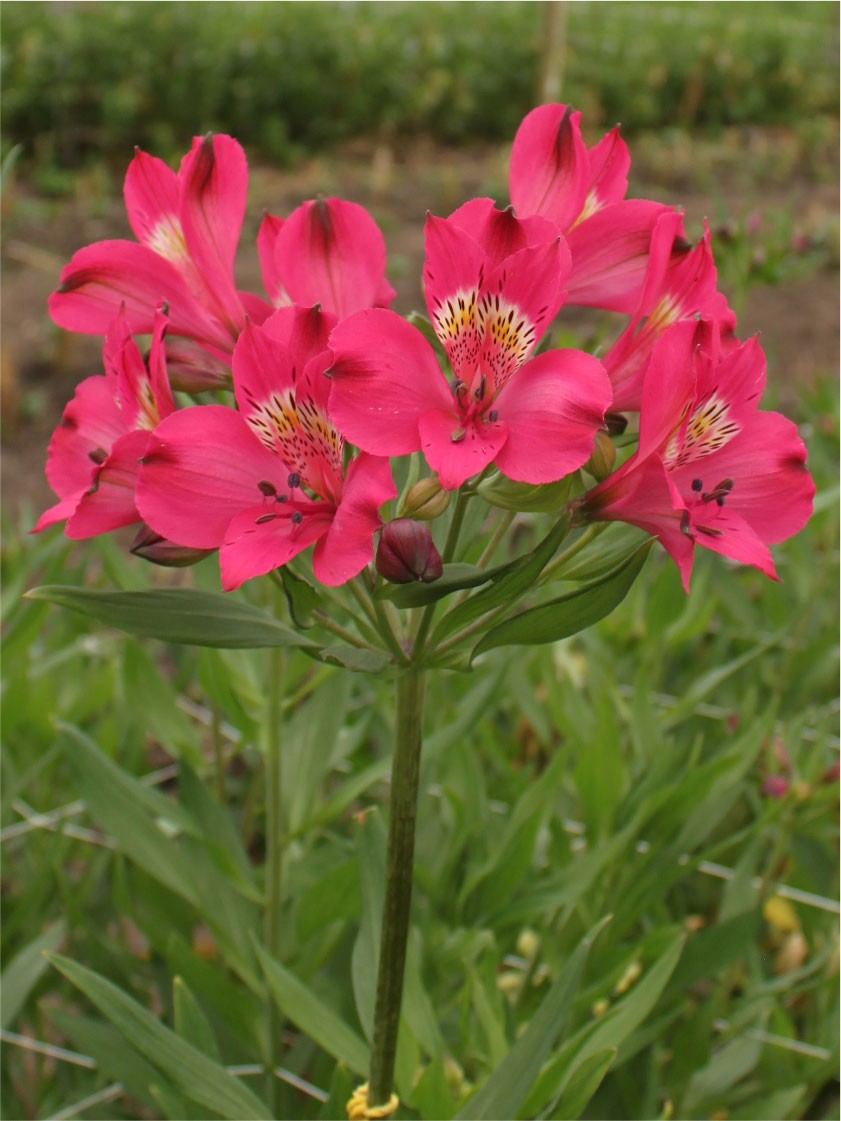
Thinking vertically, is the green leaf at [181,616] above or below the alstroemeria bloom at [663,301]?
below

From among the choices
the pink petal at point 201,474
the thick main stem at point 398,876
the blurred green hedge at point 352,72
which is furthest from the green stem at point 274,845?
the blurred green hedge at point 352,72

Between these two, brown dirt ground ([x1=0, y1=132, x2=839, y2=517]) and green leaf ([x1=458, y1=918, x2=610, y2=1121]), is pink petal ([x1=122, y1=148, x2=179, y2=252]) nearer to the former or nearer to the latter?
green leaf ([x1=458, y1=918, x2=610, y2=1121])

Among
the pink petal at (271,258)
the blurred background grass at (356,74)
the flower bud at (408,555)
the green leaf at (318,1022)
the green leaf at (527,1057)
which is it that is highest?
the pink petal at (271,258)

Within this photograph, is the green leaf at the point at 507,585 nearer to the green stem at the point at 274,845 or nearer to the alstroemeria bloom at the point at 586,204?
the alstroemeria bloom at the point at 586,204

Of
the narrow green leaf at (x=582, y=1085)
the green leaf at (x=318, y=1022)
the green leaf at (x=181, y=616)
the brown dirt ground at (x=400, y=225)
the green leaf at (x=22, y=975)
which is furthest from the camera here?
the brown dirt ground at (x=400, y=225)

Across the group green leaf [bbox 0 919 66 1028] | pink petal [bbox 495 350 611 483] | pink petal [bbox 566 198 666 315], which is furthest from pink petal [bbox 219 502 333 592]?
green leaf [bbox 0 919 66 1028]

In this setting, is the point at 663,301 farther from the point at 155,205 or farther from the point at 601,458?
the point at 155,205

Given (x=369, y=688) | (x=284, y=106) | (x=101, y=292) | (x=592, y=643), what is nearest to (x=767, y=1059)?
(x=592, y=643)
